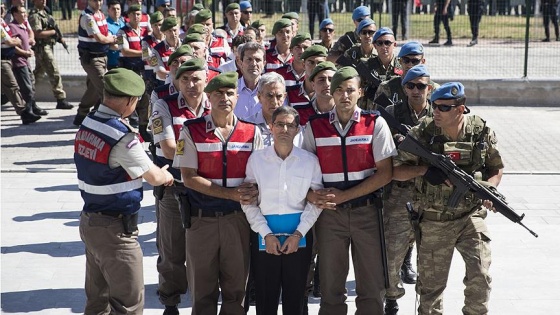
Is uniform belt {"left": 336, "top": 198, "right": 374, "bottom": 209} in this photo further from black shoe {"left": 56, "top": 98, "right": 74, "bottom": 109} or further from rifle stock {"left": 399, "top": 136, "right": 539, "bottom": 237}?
black shoe {"left": 56, "top": 98, "right": 74, "bottom": 109}

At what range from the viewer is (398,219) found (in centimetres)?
773

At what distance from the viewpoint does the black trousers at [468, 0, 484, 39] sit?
19.7m

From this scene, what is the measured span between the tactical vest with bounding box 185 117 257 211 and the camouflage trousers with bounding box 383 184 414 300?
1438 mm

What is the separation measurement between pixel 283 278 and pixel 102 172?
1.45m

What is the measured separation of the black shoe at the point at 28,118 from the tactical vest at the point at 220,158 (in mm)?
9228

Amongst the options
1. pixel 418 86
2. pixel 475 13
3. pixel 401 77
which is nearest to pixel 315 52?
pixel 401 77

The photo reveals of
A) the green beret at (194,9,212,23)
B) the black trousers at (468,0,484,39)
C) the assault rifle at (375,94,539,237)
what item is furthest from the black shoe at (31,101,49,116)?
the assault rifle at (375,94,539,237)

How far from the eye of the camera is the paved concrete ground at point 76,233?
318 inches

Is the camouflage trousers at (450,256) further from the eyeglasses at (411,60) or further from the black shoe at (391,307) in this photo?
the eyeglasses at (411,60)

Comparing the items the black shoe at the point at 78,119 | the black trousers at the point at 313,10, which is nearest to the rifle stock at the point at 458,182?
the black shoe at the point at 78,119

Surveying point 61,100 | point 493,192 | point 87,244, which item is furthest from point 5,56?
point 493,192

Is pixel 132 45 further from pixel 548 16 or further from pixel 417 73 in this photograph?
pixel 548 16

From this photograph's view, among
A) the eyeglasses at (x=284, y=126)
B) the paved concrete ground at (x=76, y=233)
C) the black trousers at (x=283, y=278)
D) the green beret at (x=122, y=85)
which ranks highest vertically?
the green beret at (x=122, y=85)

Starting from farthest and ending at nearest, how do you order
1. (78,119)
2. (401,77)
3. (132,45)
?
(78,119)
(132,45)
(401,77)
